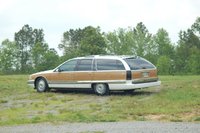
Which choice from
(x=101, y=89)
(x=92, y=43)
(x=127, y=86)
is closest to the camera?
(x=127, y=86)

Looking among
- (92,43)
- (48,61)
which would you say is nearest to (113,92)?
(92,43)

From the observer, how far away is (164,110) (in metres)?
15.1

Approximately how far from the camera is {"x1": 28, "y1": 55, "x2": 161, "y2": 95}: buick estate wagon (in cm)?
1995

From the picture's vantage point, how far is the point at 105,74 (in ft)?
67.3

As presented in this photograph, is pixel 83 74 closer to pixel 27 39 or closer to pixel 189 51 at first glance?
pixel 189 51

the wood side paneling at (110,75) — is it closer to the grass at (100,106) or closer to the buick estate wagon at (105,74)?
the buick estate wagon at (105,74)

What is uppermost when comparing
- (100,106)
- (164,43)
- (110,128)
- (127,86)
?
(164,43)

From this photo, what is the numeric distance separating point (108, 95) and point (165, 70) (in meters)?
66.3

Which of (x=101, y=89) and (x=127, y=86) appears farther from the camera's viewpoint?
(x=101, y=89)

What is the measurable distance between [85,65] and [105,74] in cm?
117

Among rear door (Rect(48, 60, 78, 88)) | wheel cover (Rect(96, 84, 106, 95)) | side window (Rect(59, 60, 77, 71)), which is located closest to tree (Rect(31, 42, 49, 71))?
rear door (Rect(48, 60, 78, 88))

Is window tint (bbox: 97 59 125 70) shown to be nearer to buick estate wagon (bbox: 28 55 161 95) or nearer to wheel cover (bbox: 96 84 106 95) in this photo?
buick estate wagon (bbox: 28 55 161 95)

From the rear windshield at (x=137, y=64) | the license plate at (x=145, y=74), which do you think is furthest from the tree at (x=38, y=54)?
the license plate at (x=145, y=74)

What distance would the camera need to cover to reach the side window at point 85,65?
21.2 meters
